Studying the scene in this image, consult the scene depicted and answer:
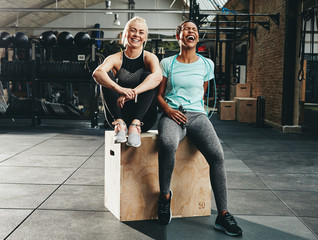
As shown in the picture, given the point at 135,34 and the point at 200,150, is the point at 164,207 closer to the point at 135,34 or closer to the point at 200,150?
the point at 200,150

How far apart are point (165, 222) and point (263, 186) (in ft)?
4.43

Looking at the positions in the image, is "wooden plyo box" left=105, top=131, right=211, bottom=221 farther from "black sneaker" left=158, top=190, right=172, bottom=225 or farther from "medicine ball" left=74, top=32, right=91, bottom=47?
"medicine ball" left=74, top=32, right=91, bottom=47

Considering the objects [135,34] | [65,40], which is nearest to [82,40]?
[65,40]

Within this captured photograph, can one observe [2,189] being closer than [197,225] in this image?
No

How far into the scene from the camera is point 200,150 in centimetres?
242

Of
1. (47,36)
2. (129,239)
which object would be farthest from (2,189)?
(47,36)

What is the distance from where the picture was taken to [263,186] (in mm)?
3463

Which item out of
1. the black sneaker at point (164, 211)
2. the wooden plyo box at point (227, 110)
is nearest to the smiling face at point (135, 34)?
the black sneaker at point (164, 211)

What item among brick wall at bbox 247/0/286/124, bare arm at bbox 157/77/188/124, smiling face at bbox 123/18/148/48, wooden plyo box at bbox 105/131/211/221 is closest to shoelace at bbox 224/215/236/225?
wooden plyo box at bbox 105/131/211/221

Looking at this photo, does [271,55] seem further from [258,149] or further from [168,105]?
[168,105]

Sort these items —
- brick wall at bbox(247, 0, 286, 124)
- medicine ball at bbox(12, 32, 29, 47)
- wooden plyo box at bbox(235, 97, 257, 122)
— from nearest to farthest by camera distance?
A: brick wall at bbox(247, 0, 286, 124) → medicine ball at bbox(12, 32, 29, 47) → wooden plyo box at bbox(235, 97, 257, 122)

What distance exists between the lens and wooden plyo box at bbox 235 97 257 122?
9641 mm

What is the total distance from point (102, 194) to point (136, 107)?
0.90 meters

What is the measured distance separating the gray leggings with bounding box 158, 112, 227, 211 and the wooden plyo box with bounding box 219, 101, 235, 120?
7980 mm
